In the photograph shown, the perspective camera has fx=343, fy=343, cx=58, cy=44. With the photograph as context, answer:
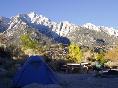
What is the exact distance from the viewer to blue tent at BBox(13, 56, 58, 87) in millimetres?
20047

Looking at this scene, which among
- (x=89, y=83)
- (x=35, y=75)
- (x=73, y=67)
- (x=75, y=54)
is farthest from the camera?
(x=75, y=54)

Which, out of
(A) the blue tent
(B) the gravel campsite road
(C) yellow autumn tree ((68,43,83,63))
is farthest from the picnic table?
(A) the blue tent

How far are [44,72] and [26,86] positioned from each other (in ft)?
6.62

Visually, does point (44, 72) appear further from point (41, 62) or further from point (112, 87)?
point (112, 87)

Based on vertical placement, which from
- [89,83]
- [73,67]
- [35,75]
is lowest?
[89,83]

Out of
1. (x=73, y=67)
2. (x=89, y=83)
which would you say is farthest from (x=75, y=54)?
(x=89, y=83)

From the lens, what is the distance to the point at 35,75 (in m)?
20.2

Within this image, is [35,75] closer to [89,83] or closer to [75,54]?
[89,83]

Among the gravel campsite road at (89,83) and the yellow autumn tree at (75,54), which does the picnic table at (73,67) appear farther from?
the yellow autumn tree at (75,54)

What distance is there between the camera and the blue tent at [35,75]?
20.0 meters

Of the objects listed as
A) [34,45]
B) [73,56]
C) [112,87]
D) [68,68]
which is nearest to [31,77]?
[112,87]

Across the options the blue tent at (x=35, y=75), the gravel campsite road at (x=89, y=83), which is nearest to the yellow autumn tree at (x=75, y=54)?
the gravel campsite road at (x=89, y=83)

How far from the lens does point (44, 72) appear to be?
20391 millimetres

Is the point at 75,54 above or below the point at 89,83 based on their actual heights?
above
